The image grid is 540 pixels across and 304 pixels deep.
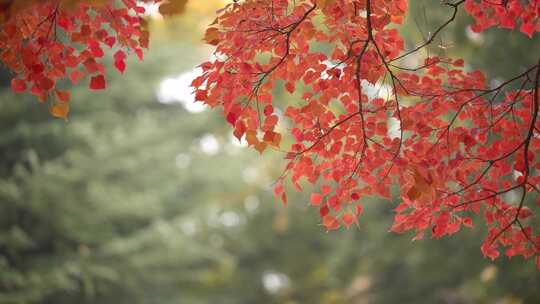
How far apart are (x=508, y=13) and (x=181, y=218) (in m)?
5.09

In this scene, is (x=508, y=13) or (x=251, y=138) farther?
(x=508, y=13)

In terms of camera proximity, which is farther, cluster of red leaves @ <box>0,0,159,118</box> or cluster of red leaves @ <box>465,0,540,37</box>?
cluster of red leaves @ <box>465,0,540,37</box>

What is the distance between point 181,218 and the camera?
22.1 ft

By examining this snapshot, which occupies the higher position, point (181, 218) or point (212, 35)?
point (181, 218)

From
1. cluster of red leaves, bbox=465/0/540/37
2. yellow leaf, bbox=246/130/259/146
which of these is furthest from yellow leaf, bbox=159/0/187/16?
cluster of red leaves, bbox=465/0/540/37

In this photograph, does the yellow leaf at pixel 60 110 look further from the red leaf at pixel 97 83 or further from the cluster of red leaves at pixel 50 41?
the red leaf at pixel 97 83

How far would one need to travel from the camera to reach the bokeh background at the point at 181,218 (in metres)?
5.58

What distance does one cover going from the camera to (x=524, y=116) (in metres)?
2.20

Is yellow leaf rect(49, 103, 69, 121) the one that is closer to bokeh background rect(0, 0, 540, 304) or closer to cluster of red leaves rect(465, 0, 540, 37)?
cluster of red leaves rect(465, 0, 540, 37)

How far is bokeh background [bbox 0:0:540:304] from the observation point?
5.58 m

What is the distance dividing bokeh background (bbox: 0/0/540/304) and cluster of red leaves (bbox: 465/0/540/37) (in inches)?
102

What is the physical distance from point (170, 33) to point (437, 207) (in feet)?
22.6

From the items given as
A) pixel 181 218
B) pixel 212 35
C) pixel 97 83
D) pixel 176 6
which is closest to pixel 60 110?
pixel 97 83

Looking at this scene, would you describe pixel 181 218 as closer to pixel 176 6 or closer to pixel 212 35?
pixel 212 35
